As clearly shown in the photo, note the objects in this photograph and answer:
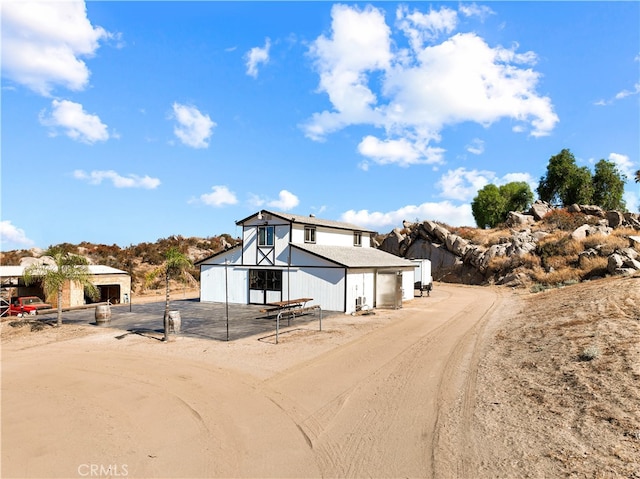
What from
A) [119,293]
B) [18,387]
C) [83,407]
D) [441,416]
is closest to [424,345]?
[441,416]

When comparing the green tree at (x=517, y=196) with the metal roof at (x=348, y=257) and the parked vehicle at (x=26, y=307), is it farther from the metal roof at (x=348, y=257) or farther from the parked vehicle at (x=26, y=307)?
the parked vehicle at (x=26, y=307)

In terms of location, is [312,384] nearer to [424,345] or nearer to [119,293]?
[424,345]

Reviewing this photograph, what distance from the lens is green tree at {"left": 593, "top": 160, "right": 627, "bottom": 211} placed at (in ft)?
245

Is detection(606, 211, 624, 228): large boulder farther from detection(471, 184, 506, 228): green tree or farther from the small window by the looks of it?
the small window

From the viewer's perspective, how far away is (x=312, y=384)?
10.9 metres

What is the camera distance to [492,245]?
53.8 m

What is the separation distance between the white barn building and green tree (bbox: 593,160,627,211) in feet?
215

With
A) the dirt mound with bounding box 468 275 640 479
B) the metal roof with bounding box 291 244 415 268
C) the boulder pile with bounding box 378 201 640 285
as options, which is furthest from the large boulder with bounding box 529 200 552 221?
the dirt mound with bounding box 468 275 640 479

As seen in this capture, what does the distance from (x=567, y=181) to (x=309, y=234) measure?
6781cm

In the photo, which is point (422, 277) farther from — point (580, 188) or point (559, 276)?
point (580, 188)

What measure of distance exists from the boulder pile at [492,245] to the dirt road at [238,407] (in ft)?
103

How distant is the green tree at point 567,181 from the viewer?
7331 centimetres

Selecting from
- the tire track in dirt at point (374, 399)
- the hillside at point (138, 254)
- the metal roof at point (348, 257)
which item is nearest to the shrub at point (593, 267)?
the metal roof at point (348, 257)

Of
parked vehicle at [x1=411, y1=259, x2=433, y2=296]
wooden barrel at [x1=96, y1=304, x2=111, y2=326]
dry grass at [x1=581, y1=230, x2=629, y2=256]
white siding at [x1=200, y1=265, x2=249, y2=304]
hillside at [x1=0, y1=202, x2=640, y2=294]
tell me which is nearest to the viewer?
wooden barrel at [x1=96, y1=304, x2=111, y2=326]
